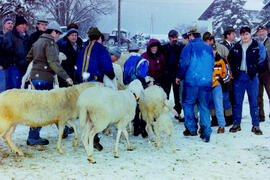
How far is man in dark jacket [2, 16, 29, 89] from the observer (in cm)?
561

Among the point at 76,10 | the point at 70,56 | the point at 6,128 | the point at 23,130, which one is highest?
the point at 76,10

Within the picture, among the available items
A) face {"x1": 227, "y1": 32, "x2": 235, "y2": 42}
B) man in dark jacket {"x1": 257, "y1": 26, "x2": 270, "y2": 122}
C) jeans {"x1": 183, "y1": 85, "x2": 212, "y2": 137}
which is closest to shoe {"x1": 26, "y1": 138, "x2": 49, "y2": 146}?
jeans {"x1": 183, "y1": 85, "x2": 212, "y2": 137}

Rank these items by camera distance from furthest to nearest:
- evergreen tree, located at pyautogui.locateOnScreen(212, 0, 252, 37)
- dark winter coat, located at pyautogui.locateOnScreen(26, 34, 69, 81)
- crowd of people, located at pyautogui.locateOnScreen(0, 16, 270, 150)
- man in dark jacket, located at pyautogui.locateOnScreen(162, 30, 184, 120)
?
evergreen tree, located at pyautogui.locateOnScreen(212, 0, 252, 37) < man in dark jacket, located at pyautogui.locateOnScreen(162, 30, 184, 120) < crowd of people, located at pyautogui.locateOnScreen(0, 16, 270, 150) < dark winter coat, located at pyautogui.locateOnScreen(26, 34, 69, 81)

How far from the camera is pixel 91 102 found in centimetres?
402

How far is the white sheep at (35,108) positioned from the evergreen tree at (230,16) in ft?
102

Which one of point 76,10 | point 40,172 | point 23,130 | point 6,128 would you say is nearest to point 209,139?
point 40,172

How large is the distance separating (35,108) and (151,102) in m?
2.16

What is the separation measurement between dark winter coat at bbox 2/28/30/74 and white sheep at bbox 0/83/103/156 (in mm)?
1698

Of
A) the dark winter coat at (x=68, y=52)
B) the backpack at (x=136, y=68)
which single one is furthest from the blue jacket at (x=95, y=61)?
the dark winter coat at (x=68, y=52)

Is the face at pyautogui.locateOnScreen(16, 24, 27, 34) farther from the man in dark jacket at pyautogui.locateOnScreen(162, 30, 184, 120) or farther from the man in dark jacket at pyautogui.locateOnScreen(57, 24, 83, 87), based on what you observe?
the man in dark jacket at pyautogui.locateOnScreen(162, 30, 184, 120)

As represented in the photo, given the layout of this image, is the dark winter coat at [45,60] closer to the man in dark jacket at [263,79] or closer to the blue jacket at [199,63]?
the blue jacket at [199,63]

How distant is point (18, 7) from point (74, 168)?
17.6 metres

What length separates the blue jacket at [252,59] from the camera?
578 centimetres

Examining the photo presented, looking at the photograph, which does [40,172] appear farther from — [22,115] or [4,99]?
[4,99]
